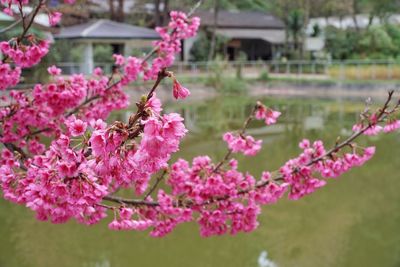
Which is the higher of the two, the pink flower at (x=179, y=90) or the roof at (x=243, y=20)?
the roof at (x=243, y=20)

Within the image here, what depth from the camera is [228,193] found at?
2.97 meters

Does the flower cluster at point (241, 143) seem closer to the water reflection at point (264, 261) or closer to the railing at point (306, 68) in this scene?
the water reflection at point (264, 261)

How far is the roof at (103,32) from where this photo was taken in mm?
22234

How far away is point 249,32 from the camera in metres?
29.7

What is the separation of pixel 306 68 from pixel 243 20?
7.66m

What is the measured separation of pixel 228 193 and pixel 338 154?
0.61 m

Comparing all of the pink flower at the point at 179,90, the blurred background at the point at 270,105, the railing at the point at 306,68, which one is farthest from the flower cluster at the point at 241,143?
the railing at the point at 306,68

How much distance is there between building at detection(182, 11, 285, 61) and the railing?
4526 mm

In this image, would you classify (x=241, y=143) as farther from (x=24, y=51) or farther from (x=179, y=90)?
(x=179, y=90)

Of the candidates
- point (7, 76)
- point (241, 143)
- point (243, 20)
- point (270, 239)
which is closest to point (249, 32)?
point (243, 20)

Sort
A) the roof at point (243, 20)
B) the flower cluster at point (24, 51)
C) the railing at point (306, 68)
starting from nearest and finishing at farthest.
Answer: the flower cluster at point (24, 51), the railing at point (306, 68), the roof at point (243, 20)

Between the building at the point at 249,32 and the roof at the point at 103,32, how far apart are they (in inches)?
184

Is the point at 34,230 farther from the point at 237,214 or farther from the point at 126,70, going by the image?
the point at 237,214

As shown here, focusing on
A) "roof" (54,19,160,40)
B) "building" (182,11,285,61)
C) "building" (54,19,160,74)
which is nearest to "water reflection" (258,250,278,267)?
"building" (54,19,160,74)
